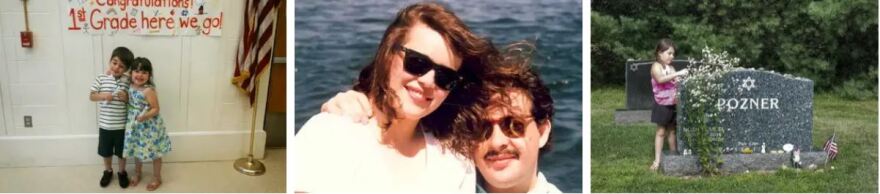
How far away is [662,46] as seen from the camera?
357 centimetres

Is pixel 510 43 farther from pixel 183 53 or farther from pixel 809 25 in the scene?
pixel 183 53

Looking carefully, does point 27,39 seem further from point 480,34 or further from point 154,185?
point 480,34

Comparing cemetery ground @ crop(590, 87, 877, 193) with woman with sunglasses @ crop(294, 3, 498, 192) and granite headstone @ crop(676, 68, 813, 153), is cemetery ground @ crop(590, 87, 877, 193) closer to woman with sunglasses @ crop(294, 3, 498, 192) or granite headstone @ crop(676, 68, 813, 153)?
granite headstone @ crop(676, 68, 813, 153)

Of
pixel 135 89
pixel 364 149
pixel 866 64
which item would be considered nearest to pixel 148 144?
pixel 135 89

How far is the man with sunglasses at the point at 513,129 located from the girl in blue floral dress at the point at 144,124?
1557mm

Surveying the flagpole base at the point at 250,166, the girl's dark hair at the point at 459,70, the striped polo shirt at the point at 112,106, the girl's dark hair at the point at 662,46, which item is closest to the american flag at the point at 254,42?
the flagpole base at the point at 250,166

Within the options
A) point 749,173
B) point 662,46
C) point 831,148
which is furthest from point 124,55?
point 831,148

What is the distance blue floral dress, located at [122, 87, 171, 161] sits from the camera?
12.2 ft

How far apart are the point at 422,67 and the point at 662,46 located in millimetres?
1114

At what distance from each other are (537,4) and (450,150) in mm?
721

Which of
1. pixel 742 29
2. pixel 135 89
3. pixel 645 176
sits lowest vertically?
pixel 645 176

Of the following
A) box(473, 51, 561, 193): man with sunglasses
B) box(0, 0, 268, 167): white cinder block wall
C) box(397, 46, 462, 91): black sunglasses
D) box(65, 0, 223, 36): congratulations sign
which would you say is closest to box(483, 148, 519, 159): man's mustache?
box(473, 51, 561, 193): man with sunglasses

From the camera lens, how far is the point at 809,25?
3.64 metres

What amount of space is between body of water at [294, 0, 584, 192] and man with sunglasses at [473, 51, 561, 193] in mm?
54
